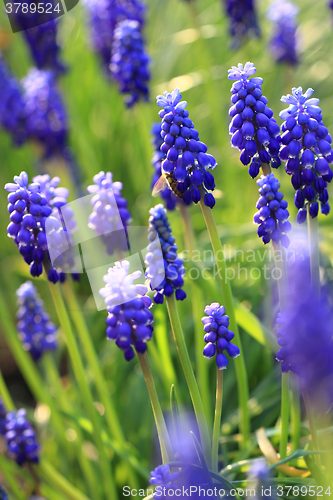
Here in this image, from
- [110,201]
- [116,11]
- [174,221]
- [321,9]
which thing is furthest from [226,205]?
[321,9]

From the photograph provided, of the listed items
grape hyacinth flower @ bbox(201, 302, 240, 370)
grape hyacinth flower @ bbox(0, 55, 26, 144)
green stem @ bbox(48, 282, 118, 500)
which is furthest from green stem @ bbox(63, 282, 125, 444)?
grape hyacinth flower @ bbox(0, 55, 26, 144)

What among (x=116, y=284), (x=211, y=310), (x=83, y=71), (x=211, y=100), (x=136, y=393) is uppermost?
(x=83, y=71)

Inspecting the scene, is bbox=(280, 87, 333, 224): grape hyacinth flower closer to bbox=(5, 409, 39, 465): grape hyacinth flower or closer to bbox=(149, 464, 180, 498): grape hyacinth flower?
bbox=(149, 464, 180, 498): grape hyacinth flower

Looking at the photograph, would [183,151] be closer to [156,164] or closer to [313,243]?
[313,243]

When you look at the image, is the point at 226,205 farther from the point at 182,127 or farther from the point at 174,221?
the point at 182,127

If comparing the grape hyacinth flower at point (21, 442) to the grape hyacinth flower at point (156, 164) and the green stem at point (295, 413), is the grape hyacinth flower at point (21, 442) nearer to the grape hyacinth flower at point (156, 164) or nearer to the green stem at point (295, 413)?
the green stem at point (295, 413)

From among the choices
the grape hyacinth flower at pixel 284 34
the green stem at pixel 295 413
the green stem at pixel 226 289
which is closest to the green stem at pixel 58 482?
the green stem at pixel 226 289

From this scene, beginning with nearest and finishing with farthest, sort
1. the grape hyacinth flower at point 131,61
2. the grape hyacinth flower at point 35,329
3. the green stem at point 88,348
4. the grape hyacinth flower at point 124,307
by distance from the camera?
the grape hyacinth flower at point 124,307, the green stem at point 88,348, the grape hyacinth flower at point 35,329, the grape hyacinth flower at point 131,61
